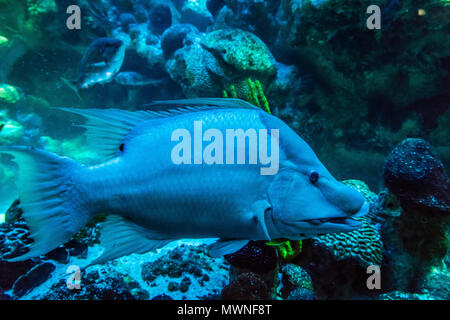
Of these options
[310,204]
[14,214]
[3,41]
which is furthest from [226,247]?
[3,41]

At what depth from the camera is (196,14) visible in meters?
12.0

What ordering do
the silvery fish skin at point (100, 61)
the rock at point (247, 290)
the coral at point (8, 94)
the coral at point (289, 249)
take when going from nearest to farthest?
1. the rock at point (247, 290)
2. the coral at point (289, 249)
3. the silvery fish skin at point (100, 61)
4. the coral at point (8, 94)

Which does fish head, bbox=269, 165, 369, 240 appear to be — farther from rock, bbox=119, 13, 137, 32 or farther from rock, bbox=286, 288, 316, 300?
rock, bbox=119, 13, 137, 32

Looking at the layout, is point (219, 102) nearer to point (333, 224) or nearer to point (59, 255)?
point (333, 224)

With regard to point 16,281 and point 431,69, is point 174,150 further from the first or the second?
point 431,69

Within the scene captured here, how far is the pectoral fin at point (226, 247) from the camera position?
4.69ft

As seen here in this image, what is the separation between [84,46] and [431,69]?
991 cm

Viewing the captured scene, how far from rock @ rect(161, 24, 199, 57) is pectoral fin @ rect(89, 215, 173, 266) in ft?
22.5

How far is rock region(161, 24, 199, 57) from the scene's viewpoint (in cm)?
732

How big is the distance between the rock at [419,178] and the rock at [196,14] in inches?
460

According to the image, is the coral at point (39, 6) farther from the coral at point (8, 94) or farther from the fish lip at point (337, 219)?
the fish lip at point (337, 219)

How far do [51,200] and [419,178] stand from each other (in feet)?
10.3

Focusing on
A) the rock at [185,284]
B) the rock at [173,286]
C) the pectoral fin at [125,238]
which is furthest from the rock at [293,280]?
the pectoral fin at [125,238]

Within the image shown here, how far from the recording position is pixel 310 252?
2.82 meters
